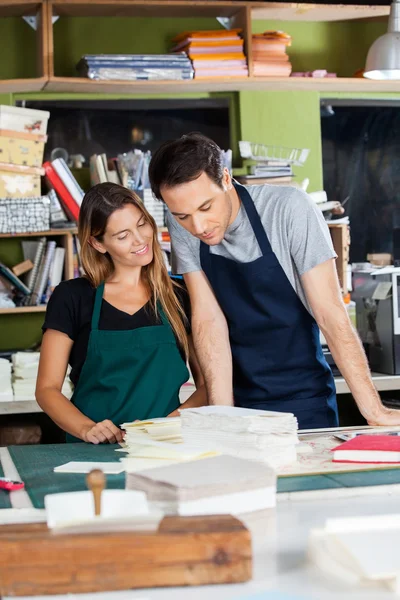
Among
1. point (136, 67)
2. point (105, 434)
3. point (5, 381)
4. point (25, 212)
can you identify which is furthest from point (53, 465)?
point (136, 67)

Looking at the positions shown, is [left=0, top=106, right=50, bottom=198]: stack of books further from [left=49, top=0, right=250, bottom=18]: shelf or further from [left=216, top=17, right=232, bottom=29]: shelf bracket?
[left=216, top=17, right=232, bottom=29]: shelf bracket

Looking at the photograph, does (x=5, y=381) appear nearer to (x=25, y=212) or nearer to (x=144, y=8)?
(x=25, y=212)

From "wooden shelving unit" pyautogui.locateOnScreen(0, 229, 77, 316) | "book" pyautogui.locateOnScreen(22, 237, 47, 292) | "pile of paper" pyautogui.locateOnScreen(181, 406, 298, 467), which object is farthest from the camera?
"book" pyautogui.locateOnScreen(22, 237, 47, 292)

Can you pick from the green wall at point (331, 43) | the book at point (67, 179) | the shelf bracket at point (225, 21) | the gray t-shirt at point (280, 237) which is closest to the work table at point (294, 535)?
the gray t-shirt at point (280, 237)

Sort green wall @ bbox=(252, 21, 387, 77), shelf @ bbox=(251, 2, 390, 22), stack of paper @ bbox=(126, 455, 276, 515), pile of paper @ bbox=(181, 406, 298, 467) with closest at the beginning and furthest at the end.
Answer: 1. stack of paper @ bbox=(126, 455, 276, 515)
2. pile of paper @ bbox=(181, 406, 298, 467)
3. shelf @ bbox=(251, 2, 390, 22)
4. green wall @ bbox=(252, 21, 387, 77)

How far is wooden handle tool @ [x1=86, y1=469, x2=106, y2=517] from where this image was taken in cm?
116

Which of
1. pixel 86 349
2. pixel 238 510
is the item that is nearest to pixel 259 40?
pixel 86 349

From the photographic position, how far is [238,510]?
4.68 feet

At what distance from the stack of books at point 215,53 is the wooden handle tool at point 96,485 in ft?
11.7

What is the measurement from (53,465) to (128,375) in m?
0.58

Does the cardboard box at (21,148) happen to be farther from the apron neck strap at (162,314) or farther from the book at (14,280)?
the apron neck strap at (162,314)

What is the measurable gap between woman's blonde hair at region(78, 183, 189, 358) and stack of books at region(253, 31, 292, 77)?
2.22 meters

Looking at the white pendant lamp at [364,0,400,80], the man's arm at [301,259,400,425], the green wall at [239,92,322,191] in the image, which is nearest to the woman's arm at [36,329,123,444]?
the man's arm at [301,259,400,425]

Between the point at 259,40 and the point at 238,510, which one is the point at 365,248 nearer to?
the point at 259,40
